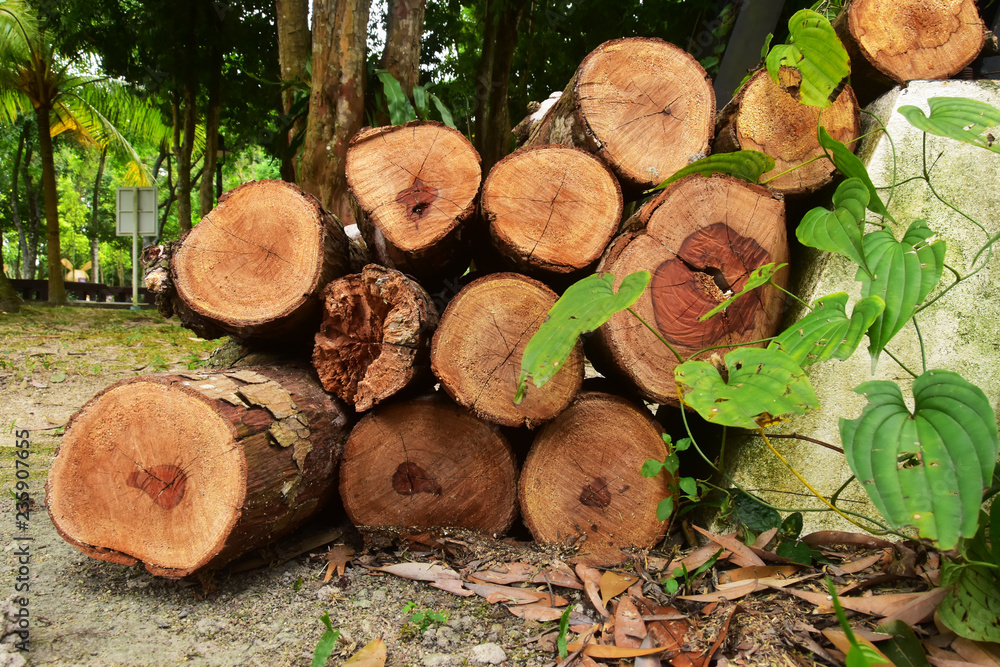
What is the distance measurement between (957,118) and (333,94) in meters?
2.96

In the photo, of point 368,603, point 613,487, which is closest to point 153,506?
point 368,603

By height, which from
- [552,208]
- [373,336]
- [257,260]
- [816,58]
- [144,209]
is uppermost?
[816,58]

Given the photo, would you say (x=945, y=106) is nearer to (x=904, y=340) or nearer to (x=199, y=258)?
(x=904, y=340)

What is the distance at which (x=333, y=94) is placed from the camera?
133 inches

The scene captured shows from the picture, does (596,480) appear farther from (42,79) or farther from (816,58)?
(42,79)

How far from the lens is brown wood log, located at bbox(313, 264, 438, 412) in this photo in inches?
72.1

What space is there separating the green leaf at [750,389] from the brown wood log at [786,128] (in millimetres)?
880

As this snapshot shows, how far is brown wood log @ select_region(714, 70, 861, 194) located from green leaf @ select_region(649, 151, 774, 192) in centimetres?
14

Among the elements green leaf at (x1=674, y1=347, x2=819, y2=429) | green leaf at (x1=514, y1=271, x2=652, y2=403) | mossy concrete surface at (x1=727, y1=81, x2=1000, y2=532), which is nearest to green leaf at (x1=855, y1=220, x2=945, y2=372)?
green leaf at (x1=674, y1=347, x2=819, y2=429)

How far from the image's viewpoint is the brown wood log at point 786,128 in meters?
1.89

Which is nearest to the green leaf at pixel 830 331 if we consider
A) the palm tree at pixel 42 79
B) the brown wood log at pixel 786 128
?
the brown wood log at pixel 786 128

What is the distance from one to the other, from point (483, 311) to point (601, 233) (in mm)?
441

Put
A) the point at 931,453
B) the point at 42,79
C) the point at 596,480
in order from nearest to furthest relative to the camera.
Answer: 1. the point at 931,453
2. the point at 596,480
3. the point at 42,79

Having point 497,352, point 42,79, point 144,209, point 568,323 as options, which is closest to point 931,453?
point 568,323
